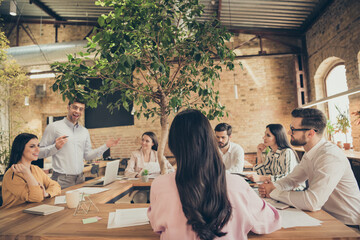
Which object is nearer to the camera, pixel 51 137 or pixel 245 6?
pixel 51 137

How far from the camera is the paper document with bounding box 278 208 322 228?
4.41 ft

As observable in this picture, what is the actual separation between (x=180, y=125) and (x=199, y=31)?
1282 millimetres

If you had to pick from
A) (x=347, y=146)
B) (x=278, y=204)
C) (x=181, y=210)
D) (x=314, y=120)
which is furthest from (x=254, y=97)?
(x=181, y=210)

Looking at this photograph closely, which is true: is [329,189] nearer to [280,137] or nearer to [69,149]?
[280,137]

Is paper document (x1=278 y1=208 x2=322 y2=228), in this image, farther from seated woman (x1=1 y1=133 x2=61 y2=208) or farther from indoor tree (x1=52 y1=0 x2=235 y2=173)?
seated woman (x1=1 y1=133 x2=61 y2=208)

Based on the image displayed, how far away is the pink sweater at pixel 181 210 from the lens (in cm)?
108

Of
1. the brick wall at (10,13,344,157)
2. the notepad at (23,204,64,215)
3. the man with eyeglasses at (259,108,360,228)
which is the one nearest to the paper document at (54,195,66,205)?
the notepad at (23,204,64,215)

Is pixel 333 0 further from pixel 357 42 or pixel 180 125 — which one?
pixel 180 125

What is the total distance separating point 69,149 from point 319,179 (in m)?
2.72

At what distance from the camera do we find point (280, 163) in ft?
9.30

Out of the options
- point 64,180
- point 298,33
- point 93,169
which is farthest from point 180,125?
point 298,33

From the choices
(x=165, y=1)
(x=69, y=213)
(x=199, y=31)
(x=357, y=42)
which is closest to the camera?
(x=69, y=213)

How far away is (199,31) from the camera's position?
2125 mm

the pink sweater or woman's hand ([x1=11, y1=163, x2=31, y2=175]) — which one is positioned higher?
woman's hand ([x1=11, y1=163, x2=31, y2=175])
